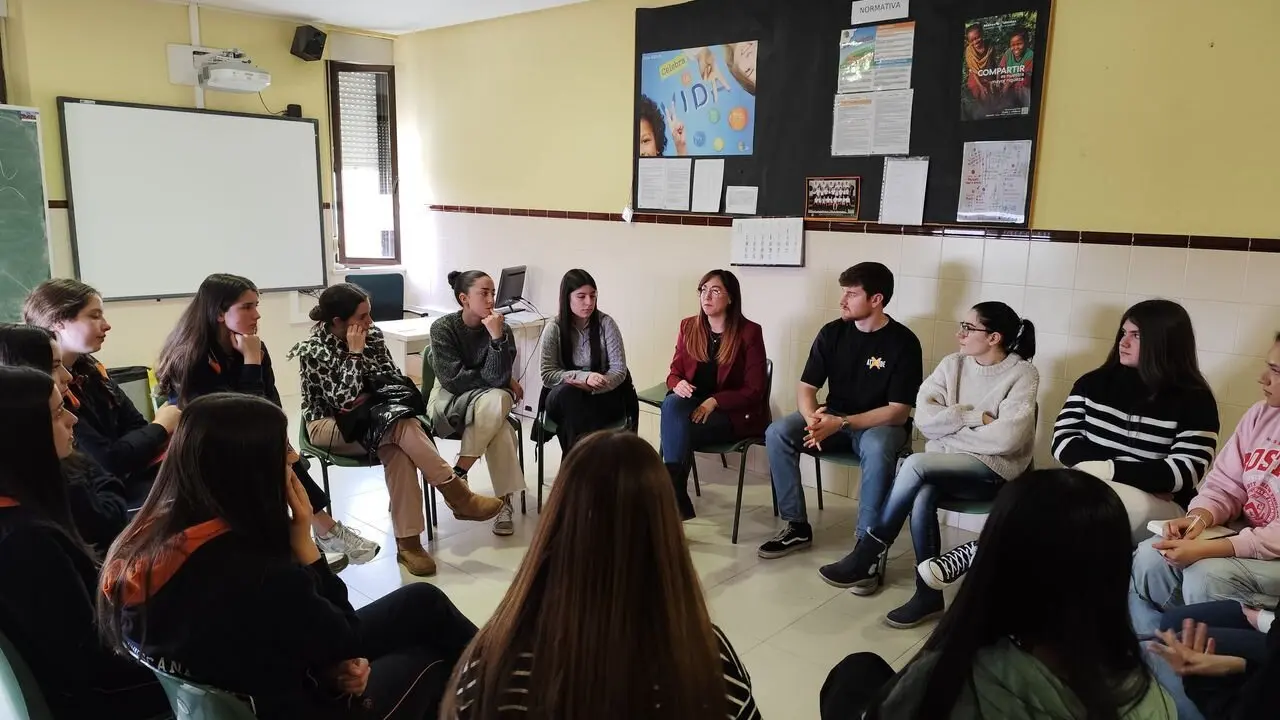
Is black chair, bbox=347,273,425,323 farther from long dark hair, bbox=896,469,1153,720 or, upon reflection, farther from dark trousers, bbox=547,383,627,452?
long dark hair, bbox=896,469,1153,720

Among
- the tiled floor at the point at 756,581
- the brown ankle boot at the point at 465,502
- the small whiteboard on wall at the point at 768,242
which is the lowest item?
the tiled floor at the point at 756,581

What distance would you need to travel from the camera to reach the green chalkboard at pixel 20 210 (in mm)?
4324

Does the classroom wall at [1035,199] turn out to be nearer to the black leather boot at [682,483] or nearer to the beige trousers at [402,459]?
the black leather boot at [682,483]

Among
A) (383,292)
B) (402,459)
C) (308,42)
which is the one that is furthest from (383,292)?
(402,459)

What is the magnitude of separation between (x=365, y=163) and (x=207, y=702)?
5.17 metres

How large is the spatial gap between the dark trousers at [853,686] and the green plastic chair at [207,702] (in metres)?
1.09

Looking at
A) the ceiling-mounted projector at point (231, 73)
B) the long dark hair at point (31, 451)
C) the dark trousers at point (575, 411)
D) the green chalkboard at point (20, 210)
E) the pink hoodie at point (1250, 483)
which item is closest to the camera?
the long dark hair at point (31, 451)

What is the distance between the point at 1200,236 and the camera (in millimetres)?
2898

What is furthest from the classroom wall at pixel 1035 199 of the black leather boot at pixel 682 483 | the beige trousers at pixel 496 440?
the beige trousers at pixel 496 440

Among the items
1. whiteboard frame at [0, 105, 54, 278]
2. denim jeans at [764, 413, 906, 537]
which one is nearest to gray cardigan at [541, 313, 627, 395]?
denim jeans at [764, 413, 906, 537]

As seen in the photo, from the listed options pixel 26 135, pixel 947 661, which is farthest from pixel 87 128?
pixel 947 661

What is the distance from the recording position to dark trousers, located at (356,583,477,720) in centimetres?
161

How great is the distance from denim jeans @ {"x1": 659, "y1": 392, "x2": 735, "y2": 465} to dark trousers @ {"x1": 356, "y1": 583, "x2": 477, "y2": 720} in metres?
1.70

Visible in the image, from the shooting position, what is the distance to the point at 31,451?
1.56m
